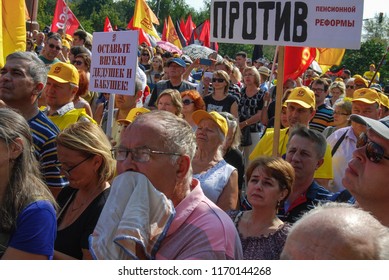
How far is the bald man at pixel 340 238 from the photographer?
1.65 metres

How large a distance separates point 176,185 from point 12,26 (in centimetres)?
398

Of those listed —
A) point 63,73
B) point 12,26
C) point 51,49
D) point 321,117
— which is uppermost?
point 12,26

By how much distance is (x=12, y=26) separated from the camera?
5.94m

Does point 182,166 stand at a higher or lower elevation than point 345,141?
higher

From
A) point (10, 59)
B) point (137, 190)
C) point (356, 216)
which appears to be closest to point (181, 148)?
point (137, 190)

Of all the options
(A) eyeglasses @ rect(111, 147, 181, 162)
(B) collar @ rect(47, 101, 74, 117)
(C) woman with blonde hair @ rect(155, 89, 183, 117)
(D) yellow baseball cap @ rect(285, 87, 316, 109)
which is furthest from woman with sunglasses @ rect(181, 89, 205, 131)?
(A) eyeglasses @ rect(111, 147, 181, 162)

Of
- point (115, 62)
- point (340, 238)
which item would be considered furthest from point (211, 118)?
point (340, 238)

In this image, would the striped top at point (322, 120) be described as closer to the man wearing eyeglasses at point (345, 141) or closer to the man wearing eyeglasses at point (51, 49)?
the man wearing eyeglasses at point (345, 141)

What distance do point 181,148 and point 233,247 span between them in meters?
0.44

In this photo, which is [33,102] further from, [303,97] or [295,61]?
[295,61]

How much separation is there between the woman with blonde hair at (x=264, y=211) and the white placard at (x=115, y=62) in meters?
1.87

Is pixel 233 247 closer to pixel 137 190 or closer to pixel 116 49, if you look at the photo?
pixel 137 190

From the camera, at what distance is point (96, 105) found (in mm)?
7684

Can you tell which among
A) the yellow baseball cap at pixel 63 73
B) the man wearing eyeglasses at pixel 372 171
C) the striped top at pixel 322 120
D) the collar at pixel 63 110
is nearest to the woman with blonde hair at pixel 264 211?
the man wearing eyeglasses at pixel 372 171
